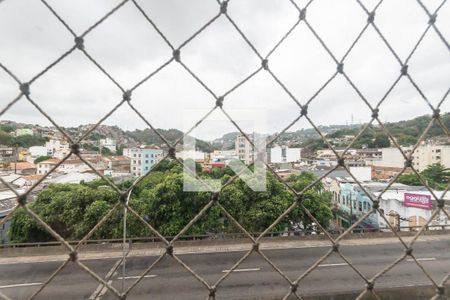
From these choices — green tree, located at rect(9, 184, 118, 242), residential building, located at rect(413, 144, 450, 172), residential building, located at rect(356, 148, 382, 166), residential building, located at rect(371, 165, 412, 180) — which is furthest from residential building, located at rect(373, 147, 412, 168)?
green tree, located at rect(9, 184, 118, 242)

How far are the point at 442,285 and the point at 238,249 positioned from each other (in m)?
5.46

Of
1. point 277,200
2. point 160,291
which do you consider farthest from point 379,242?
point 160,291

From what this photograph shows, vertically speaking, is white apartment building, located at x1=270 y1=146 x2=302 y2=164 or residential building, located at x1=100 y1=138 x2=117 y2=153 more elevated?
residential building, located at x1=100 y1=138 x2=117 y2=153

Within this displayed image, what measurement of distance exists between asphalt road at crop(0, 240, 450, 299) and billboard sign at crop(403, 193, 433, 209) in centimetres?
171

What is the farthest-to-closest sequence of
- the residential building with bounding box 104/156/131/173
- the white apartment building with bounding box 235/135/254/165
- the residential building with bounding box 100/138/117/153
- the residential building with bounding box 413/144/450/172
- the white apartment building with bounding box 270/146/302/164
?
the residential building with bounding box 413/144/450/172, the residential building with bounding box 104/156/131/173, the residential building with bounding box 100/138/117/153, the white apartment building with bounding box 270/146/302/164, the white apartment building with bounding box 235/135/254/165

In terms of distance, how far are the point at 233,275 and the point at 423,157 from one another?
16673mm

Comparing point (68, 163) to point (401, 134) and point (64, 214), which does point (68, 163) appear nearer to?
point (64, 214)

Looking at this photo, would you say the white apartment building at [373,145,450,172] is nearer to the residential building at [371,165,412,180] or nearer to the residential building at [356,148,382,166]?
the residential building at [356,148,382,166]

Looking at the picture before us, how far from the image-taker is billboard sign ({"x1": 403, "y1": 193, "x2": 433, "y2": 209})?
25.0 feet

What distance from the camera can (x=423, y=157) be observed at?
17.1 meters

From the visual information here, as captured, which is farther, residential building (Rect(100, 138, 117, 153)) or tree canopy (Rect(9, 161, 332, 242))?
residential building (Rect(100, 138, 117, 153))

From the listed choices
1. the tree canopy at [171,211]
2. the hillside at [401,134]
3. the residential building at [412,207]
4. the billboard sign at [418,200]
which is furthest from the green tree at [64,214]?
the billboard sign at [418,200]

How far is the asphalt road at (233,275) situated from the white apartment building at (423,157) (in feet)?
31.6

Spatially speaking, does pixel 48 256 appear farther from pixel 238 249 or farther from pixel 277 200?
pixel 277 200
